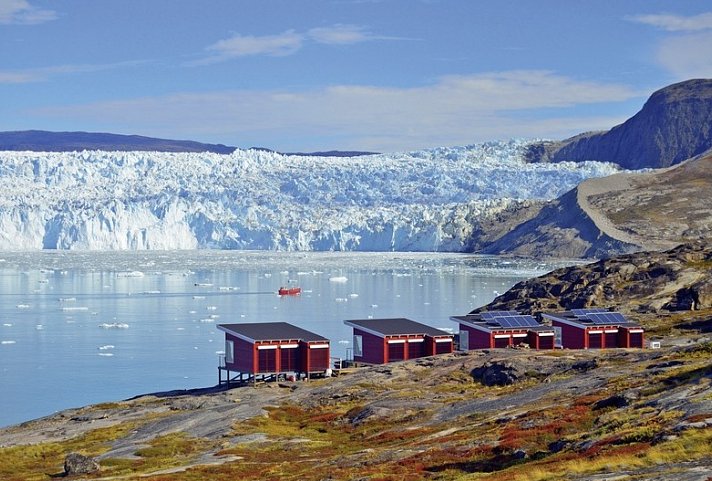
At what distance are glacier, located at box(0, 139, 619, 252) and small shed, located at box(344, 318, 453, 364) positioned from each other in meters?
101

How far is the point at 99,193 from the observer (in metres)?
153

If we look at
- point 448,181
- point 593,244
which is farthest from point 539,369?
point 448,181

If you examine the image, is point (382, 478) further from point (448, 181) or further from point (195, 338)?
point (448, 181)

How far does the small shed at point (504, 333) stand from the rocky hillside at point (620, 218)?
80.6 meters

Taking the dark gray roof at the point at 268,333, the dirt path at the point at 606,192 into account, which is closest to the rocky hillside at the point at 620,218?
the dirt path at the point at 606,192

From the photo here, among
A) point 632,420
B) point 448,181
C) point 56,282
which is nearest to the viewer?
point 632,420

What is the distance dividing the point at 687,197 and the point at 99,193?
75.0 metres

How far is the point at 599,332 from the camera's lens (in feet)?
146

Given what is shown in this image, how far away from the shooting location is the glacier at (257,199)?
142m

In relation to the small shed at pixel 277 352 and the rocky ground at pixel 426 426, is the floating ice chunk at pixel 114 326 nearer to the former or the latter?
the small shed at pixel 277 352

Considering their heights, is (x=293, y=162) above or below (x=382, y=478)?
above

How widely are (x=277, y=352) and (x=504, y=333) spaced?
373 inches

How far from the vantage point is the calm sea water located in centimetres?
4819

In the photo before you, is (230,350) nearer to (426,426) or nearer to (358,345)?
(358,345)
